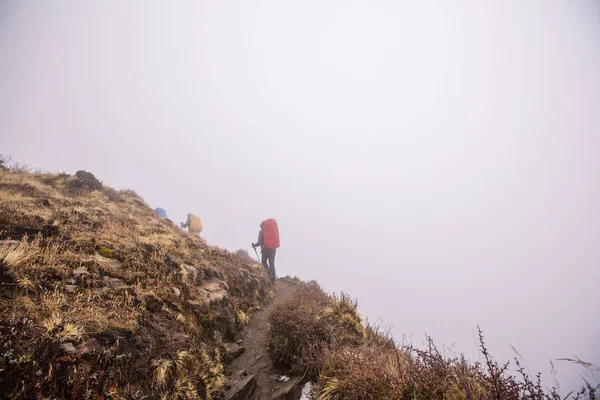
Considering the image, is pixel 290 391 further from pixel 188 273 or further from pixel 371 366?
pixel 188 273

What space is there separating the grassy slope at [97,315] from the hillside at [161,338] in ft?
0.06

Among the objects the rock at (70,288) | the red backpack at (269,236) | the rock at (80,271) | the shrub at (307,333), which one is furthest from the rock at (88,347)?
the red backpack at (269,236)

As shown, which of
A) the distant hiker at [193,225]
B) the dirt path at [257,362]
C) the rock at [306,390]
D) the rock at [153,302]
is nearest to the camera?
the rock at [306,390]

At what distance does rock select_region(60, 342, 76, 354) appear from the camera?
3.17 meters

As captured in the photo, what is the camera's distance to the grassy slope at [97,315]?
9.66 ft

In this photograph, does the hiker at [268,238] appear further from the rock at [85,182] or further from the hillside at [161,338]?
the rock at [85,182]

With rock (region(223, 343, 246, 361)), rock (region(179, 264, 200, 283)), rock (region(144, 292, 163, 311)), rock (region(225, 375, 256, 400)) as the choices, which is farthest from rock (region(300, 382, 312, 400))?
rock (region(179, 264, 200, 283))

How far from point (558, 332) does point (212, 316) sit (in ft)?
460

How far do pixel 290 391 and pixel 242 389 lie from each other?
1.00 m

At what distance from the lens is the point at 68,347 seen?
322cm

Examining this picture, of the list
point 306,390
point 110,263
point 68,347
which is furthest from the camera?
point 110,263

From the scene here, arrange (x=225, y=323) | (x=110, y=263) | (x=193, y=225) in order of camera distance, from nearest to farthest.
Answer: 1. (x=110, y=263)
2. (x=225, y=323)
3. (x=193, y=225)

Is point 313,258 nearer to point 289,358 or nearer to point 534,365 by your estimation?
point 534,365

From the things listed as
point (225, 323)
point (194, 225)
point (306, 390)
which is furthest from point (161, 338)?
point (194, 225)
